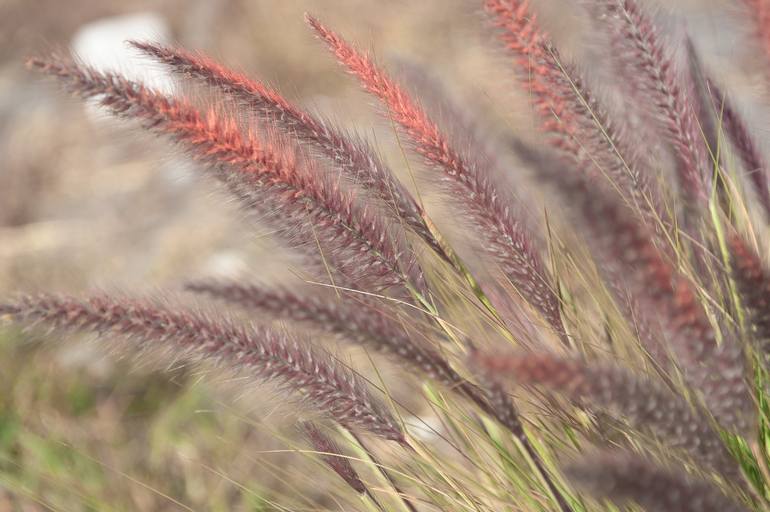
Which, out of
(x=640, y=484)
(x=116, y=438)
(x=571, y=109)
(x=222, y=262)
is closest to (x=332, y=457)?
(x=571, y=109)

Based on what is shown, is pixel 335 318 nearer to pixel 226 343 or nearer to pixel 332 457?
pixel 226 343

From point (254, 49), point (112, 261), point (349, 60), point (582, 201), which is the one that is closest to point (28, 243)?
point (112, 261)

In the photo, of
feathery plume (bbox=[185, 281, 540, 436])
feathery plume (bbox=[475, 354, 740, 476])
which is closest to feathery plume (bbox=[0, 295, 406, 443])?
feathery plume (bbox=[185, 281, 540, 436])

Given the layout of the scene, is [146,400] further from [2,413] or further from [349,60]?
[349,60]

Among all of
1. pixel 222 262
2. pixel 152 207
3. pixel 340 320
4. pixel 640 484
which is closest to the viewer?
pixel 640 484

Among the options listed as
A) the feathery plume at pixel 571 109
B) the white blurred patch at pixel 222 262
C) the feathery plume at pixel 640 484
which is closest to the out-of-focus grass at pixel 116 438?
the white blurred patch at pixel 222 262

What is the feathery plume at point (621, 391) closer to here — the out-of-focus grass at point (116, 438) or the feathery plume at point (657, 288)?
the feathery plume at point (657, 288)
